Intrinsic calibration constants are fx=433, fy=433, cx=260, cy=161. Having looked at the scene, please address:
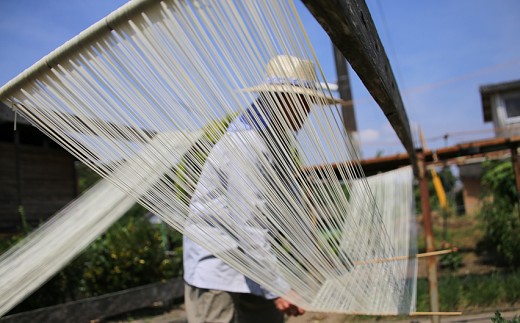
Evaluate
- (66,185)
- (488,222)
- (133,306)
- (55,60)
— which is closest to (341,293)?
(55,60)

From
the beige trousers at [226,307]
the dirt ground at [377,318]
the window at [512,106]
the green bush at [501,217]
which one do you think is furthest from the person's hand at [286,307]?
the window at [512,106]

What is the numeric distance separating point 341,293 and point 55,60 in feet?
3.67

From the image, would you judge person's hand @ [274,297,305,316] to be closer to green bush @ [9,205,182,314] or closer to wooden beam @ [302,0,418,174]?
wooden beam @ [302,0,418,174]

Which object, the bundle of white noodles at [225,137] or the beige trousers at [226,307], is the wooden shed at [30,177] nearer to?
the beige trousers at [226,307]

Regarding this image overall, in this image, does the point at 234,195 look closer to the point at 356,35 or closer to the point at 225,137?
the point at 225,137

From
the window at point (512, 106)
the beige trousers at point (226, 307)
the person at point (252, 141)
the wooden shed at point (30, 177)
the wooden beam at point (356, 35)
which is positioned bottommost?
the beige trousers at point (226, 307)

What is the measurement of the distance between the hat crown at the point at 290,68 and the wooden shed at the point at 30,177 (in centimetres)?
558

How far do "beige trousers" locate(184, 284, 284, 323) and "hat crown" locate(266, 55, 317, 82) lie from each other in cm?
106

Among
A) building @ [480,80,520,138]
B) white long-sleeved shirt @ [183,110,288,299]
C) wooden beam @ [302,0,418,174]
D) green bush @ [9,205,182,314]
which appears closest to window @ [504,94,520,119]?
building @ [480,80,520,138]

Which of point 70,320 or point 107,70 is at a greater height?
point 107,70

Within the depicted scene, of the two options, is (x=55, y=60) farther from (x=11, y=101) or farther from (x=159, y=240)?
(x=159, y=240)

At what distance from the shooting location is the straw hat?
0.97m

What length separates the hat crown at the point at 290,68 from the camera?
0.97m

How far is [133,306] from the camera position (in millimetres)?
4473
